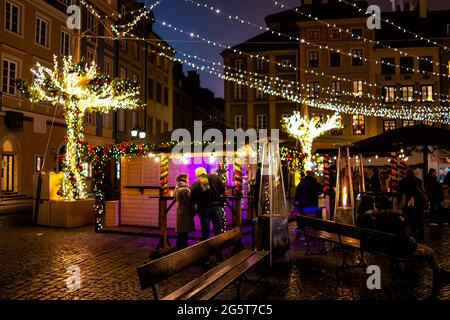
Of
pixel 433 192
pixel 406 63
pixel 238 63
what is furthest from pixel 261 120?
pixel 433 192

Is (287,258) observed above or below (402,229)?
below

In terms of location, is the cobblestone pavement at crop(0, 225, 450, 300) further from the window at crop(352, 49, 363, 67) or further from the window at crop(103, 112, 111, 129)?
the window at crop(352, 49, 363, 67)

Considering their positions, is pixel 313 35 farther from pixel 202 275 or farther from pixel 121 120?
pixel 202 275

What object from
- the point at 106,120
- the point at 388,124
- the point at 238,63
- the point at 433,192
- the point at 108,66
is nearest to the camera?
the point at 433,192

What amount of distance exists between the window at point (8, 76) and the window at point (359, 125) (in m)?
27.0

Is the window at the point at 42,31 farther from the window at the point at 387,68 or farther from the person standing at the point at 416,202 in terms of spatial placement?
the window at the point at 387,68

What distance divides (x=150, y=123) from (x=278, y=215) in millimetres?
32074

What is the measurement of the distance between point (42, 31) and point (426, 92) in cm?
3113

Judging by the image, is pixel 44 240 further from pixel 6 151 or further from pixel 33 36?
pixel 33 36

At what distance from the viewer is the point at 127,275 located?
744 centimetres

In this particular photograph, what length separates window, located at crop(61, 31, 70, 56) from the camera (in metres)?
26.5

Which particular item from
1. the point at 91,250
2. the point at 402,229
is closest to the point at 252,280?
the point at 402,229

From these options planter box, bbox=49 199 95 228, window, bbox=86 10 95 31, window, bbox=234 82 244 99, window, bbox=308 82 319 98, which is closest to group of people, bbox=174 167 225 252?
planter box, bbox=49 199 95 228

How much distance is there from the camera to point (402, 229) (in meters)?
7.67
